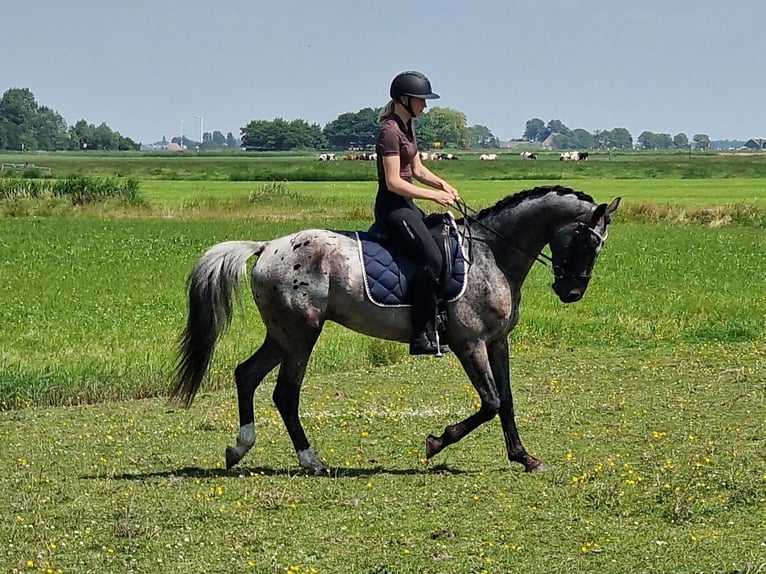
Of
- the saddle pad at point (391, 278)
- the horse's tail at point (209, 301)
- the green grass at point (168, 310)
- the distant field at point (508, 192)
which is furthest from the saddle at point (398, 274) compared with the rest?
the distant field at point (508, 192)

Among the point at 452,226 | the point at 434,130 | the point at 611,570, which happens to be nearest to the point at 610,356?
the point at 452,226

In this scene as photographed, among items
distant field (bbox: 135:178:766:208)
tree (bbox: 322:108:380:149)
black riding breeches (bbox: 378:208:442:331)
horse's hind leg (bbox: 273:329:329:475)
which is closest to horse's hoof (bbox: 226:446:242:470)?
horse's hind leg (bbox: 273:329:329:475)

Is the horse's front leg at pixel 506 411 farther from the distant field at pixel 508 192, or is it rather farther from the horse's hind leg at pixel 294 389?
the distant field at pixel 508 192

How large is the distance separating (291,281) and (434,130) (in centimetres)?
18358

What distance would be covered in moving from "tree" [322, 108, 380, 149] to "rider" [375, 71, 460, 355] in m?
145

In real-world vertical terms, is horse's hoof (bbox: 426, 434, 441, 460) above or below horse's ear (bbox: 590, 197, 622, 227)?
below

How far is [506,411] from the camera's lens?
8.98m

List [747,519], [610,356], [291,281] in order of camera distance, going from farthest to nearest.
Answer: [610,356] < [291,281] < [747,519]

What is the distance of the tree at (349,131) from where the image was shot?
6306 inches

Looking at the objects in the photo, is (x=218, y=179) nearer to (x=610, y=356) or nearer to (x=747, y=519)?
(x=610, y=356)

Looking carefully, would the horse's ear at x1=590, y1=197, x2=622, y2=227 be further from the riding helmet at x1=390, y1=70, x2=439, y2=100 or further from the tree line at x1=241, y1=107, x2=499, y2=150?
the tree line at x1=241, y1=107, x2=499, y2=150

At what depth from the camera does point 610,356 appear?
15516 mm

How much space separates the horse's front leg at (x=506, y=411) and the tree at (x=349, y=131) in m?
145

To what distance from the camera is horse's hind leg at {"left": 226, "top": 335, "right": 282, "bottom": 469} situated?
8.87 meters
